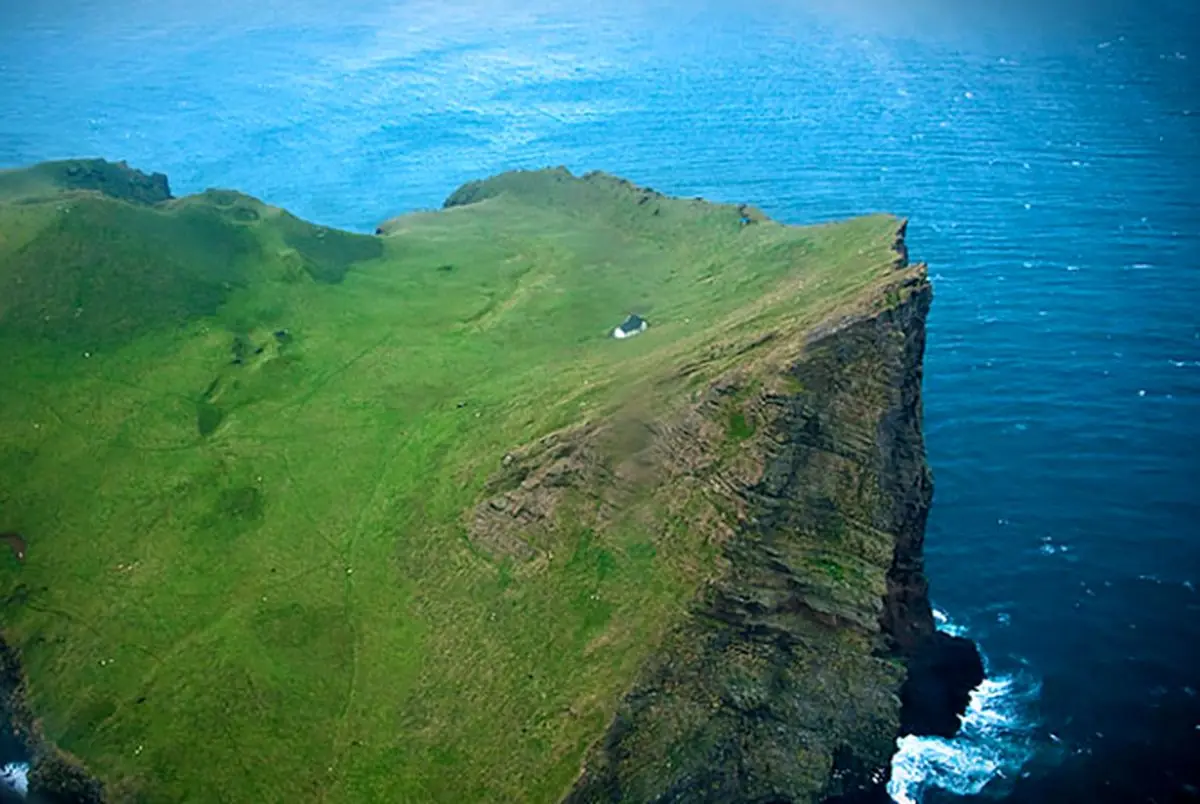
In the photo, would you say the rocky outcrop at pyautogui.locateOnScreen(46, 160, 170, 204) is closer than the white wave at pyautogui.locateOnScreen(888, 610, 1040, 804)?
No

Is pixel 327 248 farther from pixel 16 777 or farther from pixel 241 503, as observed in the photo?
pixel 16 777

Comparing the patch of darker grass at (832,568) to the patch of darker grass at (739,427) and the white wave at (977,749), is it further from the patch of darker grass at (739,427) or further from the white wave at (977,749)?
the white wave at (977,749)

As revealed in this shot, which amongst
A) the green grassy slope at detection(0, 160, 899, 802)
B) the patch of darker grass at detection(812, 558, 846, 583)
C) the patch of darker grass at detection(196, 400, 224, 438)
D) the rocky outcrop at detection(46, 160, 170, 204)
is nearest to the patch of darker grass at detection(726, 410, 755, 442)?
the green grassy slope at detection(0, 160, 899, 802)

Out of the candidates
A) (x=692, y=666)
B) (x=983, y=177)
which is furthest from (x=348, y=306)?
(x=983, y=177)

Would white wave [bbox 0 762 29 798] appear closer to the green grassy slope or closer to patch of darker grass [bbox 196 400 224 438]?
the green grassy slope

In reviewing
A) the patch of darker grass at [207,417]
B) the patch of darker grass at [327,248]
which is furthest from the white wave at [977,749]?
the patch of darker grass at [327,248]

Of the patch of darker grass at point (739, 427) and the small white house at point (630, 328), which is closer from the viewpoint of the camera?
the patch of darker grass at point (739, 427)
